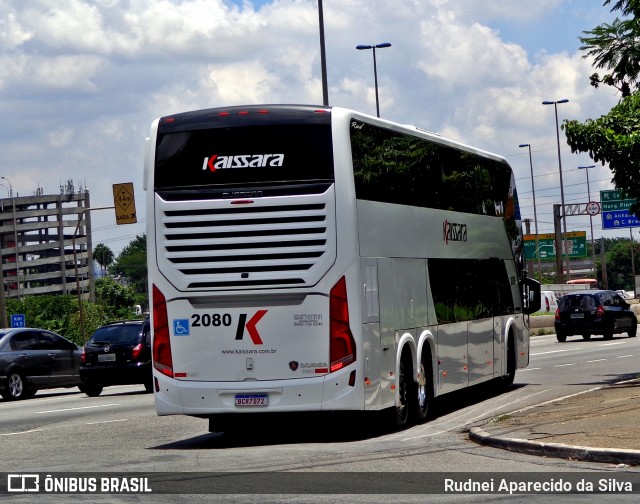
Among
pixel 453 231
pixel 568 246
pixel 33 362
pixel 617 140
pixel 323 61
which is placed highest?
pixel 323 61

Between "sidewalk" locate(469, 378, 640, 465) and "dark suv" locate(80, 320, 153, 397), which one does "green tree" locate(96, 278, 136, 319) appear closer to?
"dark suv" locate(80, 320, 153, 397)

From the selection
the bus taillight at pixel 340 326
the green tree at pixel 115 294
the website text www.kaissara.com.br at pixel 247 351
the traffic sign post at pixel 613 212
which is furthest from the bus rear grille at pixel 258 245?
the green tree at pixel 115 294

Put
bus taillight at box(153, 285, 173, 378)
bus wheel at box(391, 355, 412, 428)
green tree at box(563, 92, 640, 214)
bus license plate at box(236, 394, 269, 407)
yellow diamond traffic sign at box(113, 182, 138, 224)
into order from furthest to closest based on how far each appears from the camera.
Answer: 1. yellow diamond traffic sign at box(113, 182, 138, 224)
2. green tree at box(563, 92, 640, 214)
3. bus wheel at box(391, 355, 412, 428)
4. bus taillight at box(153, 285, 173, 378)
5. bus license plate at box(236, 394, 269, 407)

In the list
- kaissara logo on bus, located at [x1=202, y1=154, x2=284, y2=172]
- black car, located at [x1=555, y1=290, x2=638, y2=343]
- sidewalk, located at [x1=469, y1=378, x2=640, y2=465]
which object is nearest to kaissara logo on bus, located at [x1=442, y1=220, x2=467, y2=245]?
sidewalk, located at [x1=469, y1=378, x2=640, y2=465]

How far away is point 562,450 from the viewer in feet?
A: 40.9

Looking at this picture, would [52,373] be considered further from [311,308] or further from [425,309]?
[311,308]

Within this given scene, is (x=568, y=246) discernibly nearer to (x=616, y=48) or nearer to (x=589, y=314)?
(x=589, y=314)

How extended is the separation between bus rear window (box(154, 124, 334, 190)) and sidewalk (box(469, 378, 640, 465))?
354 centimetres

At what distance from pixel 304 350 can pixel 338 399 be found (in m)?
0.67

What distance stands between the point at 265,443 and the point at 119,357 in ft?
41.8

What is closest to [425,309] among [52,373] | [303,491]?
[303,491]

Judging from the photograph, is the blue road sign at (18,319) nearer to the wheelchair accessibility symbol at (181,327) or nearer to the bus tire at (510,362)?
the bus tire at (510,362)

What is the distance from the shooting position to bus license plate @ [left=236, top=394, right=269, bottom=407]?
1473 centimetres

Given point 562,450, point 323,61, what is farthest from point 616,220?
point 562,450
